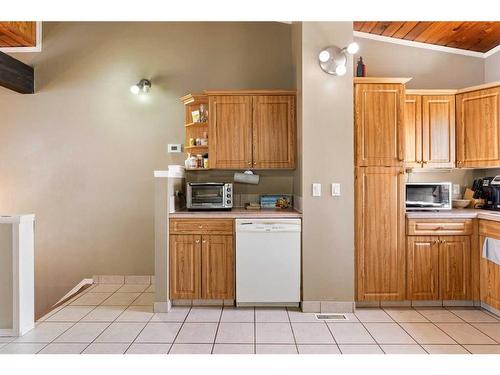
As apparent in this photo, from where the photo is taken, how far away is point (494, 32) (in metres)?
3.66

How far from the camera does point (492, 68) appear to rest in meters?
4.07

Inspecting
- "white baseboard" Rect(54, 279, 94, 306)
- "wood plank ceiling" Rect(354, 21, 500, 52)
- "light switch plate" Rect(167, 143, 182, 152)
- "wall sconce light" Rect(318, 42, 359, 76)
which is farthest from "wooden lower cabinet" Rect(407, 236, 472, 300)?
"white baseboard" Rect(54, 279, 94, 306)

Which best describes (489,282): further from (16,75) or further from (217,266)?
(16,75)

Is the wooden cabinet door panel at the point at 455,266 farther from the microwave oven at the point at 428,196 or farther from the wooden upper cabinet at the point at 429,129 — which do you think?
the wooden upper cabinet at the point at 429,129

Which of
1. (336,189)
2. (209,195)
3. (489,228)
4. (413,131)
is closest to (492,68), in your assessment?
(413,131)

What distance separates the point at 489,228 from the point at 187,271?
2859 millimetres

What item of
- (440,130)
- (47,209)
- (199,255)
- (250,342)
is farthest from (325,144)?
(47,209)

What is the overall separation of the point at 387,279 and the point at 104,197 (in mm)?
3356

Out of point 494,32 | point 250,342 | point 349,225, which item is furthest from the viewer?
point 494,32

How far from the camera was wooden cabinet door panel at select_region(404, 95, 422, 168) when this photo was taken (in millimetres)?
3777

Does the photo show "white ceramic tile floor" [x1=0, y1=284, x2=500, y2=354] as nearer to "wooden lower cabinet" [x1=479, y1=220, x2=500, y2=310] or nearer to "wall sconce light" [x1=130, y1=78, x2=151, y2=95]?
"wooden lower cabinet" [x1=479, y1=220, x2=500, y2=310]

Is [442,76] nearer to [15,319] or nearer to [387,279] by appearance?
[387,279]

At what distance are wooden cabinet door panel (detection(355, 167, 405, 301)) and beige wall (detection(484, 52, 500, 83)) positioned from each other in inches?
69.0

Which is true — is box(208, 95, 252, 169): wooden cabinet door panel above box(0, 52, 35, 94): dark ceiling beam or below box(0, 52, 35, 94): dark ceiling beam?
below
